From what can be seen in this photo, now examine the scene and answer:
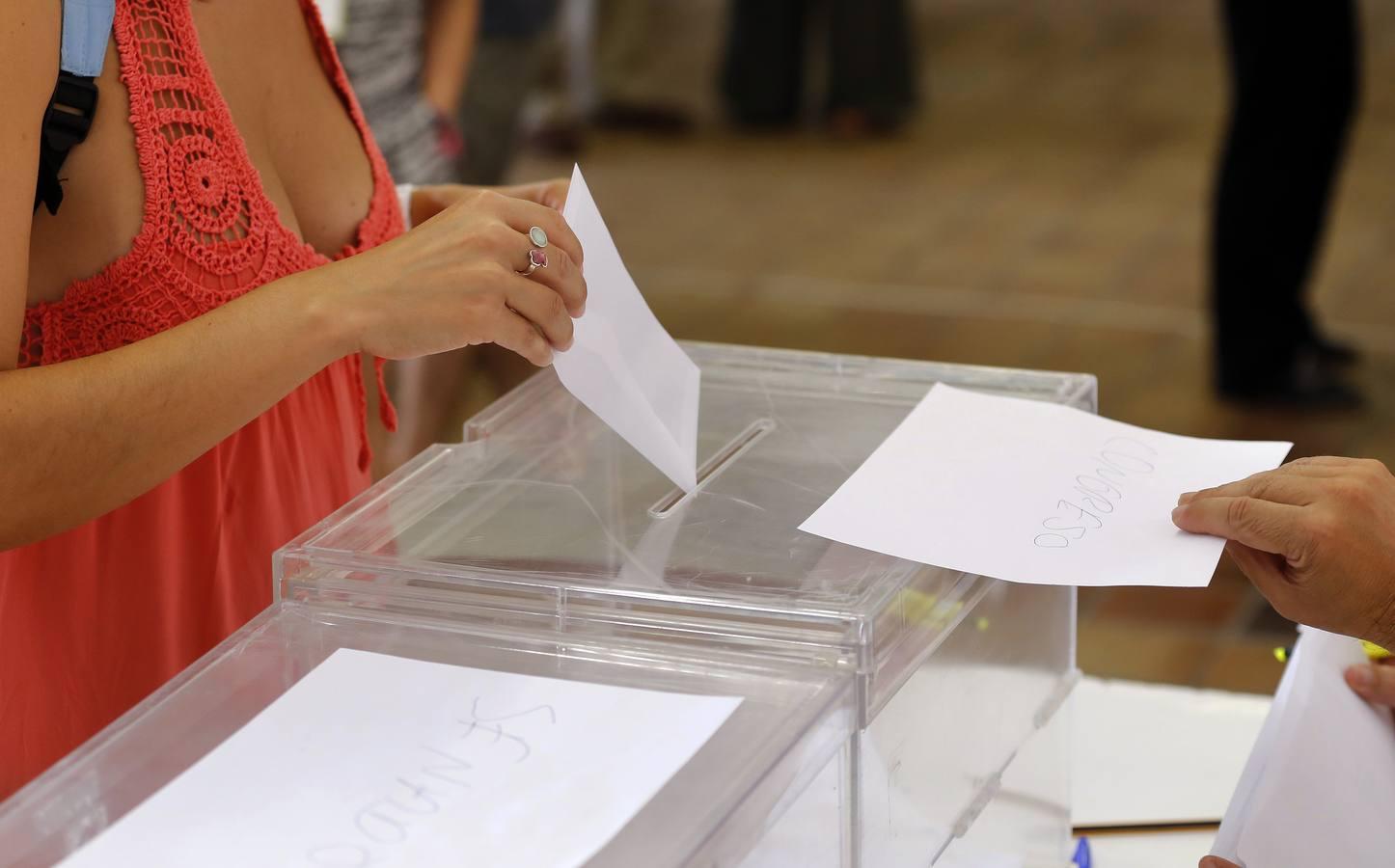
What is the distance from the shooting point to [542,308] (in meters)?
0.84

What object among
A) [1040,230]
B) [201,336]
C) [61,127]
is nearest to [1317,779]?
[201,336]

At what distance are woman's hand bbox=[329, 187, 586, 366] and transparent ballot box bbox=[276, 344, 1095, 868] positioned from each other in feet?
0.33

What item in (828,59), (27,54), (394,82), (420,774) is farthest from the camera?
(828,59)

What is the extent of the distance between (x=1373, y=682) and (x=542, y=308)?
0.54 metres

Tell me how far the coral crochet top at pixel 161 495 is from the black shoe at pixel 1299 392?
255cm

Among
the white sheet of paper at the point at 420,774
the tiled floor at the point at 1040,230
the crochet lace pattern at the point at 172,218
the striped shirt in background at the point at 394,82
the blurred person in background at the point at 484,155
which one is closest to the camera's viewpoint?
the white sheet of paper at the point at 420,774

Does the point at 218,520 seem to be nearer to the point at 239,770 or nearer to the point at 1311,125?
the point at 239,770

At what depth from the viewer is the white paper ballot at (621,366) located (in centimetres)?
88

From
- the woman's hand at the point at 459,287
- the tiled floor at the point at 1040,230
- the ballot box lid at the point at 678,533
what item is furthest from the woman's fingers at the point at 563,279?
A: the tiled floor at the point at 1040,230

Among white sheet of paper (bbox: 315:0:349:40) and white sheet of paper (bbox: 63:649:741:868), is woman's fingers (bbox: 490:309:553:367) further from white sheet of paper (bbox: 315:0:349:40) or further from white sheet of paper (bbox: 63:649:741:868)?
white sheet of paper (bbox: 315:0:349:40)

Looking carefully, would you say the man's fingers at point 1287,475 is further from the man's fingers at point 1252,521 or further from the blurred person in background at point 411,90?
the blurred person in background at point 411,90

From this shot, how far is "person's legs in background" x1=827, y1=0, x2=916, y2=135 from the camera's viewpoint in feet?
17.2

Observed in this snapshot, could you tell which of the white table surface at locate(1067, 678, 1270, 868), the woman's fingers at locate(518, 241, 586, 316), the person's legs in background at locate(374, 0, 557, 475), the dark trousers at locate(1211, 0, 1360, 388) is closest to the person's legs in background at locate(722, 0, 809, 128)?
the person's legs in background at locate(374, 0, 557, 475)

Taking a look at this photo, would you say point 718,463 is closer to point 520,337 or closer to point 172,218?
point 520,337
